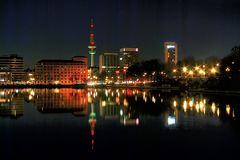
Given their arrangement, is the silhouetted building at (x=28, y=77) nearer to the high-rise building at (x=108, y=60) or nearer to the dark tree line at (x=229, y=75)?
the high-rise building at (x=108, y=60)

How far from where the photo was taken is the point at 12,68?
443 feet

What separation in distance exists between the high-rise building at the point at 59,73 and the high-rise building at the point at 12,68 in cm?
924

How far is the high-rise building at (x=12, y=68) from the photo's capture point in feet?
431

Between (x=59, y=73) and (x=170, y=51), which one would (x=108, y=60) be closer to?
(x=170, y=51)

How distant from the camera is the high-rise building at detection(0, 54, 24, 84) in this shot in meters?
131

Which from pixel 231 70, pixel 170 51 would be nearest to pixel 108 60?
pixel 170 51

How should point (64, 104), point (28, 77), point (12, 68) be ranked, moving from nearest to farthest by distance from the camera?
point (64, 104) < point (12, 68) < point (28, 77)

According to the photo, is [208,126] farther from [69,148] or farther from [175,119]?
[69,148]

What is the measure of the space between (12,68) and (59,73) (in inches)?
780

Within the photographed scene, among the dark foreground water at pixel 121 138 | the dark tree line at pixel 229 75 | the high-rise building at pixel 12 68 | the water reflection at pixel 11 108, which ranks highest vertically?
the high-rise building at pixel 12 68

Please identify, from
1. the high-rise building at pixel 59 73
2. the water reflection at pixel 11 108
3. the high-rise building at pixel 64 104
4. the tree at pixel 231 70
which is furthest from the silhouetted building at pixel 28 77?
the water reflection at pixel 11 108

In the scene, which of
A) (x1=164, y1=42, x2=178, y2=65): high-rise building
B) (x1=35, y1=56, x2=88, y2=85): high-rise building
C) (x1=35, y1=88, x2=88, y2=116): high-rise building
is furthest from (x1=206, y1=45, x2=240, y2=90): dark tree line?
(x1=164, y1=42, x2=178, y2=65): high-rise building

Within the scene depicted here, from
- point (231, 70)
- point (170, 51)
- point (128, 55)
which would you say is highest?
point (170, 51)

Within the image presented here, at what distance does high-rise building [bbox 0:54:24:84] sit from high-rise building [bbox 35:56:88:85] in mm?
9243
